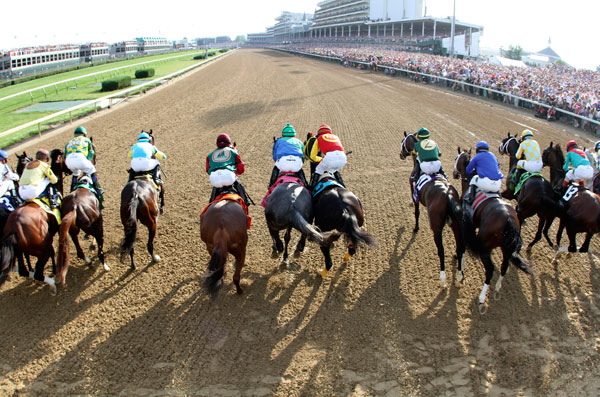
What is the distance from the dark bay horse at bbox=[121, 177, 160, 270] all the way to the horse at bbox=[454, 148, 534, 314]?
15.2ft

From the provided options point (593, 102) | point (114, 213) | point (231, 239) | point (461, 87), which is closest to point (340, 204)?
point (231, 239)

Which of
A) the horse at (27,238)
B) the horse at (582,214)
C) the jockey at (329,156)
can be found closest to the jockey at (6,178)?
the horse at (27,238)

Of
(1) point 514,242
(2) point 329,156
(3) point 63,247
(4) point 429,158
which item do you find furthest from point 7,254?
(1) point 514,242

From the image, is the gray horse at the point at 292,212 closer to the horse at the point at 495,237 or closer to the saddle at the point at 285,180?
the saddle at the point at 285,180

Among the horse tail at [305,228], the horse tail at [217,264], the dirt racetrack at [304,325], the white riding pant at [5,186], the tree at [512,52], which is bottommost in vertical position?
the dirt racetrack at [304,325]

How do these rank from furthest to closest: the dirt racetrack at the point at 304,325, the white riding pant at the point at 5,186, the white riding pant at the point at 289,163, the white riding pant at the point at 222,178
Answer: the white riding pant at the point at 289,163 < the white riding pant at the point at 222,178 < the white riding pant at the point at 5,186 < the dirt racetrack at the point at 304,325

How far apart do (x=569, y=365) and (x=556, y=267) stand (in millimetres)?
2300

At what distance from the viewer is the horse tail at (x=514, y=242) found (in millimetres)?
5043

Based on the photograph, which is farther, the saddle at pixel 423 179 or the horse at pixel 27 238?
the saddle at pixel 423 179

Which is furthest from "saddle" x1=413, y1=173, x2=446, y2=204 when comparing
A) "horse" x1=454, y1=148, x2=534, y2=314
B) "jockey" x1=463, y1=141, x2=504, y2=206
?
"horse" x1=454, y1=148, x2=534, y2=314

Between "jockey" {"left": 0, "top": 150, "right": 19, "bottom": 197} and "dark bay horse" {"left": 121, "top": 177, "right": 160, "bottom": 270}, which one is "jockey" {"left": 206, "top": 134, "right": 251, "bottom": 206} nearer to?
"dark bay horse" {"left": 121, "top": 177, "right": 160, "bottom": 270}

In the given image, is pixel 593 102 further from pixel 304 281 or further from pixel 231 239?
pixel 231 239

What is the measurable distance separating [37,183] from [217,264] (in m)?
2.93

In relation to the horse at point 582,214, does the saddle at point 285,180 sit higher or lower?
higher
